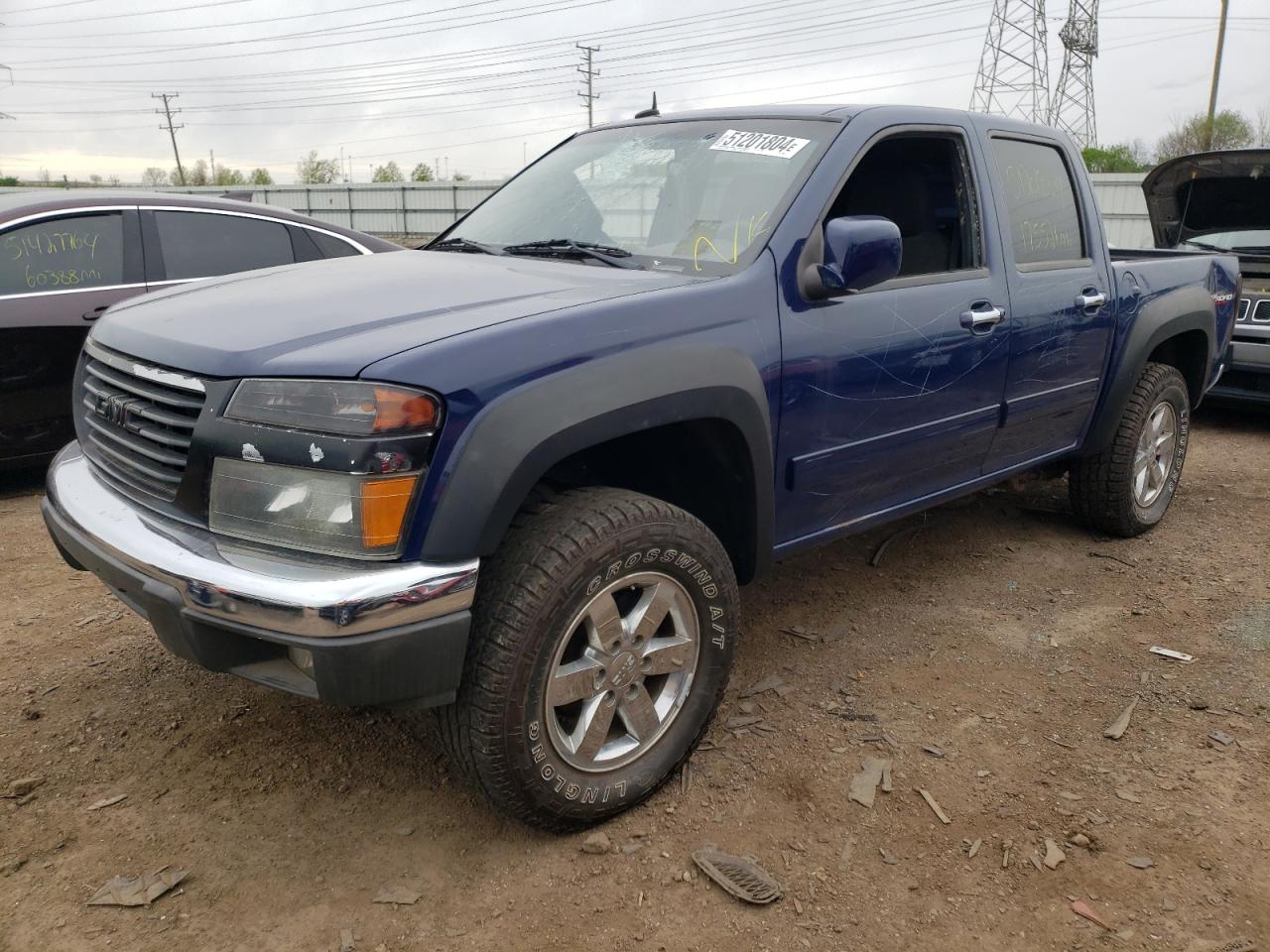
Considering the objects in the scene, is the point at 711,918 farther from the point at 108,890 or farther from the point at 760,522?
the point at 108,890

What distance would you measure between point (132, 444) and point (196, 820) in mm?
972

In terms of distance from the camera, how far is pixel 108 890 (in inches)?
88.4

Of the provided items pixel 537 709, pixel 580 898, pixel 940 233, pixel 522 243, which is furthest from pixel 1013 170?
pixel 580 898

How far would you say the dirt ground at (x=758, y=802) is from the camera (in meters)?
2.19

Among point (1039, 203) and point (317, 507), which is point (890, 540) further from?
point (317, 507)

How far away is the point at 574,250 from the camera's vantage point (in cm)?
305

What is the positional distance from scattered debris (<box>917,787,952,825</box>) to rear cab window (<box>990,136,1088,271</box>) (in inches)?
79.4

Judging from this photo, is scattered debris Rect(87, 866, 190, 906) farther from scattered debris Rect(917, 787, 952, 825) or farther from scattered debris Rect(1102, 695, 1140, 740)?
scattered debris Rect(1102, 695, 1140, 740)

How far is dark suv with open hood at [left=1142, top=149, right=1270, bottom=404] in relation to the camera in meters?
6.92

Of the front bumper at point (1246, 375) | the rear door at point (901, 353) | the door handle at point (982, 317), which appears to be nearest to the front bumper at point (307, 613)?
the rear door at point (901, 353)

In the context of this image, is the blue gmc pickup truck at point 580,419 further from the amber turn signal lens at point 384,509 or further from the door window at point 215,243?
the door window at point 215,243

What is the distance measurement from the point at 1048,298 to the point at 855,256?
1.42 metres

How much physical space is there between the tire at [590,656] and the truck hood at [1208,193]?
6303 millimetres

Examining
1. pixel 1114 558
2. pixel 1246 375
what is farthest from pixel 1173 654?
pixel 1246 375
